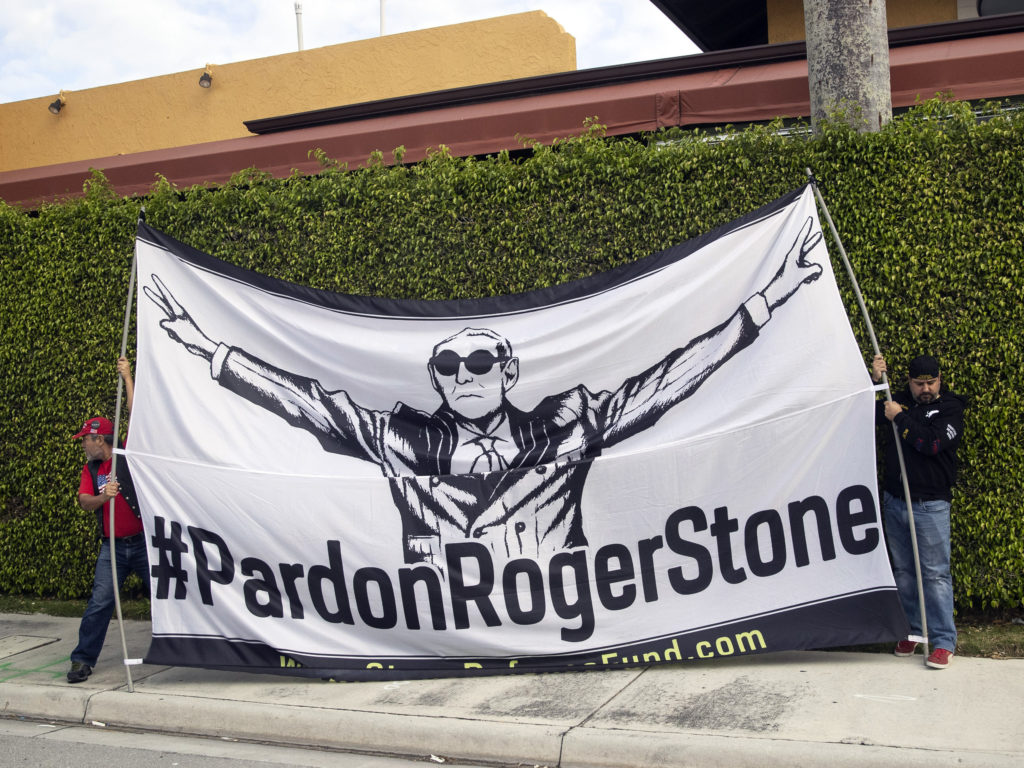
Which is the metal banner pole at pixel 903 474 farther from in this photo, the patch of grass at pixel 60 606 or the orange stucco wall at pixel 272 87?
the orange stucco wall at pixel 272 87

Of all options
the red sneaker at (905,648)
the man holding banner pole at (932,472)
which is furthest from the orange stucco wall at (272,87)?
the red sneaker at (905,648)

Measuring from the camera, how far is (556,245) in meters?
6.68

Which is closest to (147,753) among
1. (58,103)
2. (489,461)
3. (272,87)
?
(489,461)

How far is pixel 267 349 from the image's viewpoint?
241 inches

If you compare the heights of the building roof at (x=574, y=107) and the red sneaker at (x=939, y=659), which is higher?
the building roof at (x=574, y=107)

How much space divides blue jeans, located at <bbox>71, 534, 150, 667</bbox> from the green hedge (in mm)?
1946

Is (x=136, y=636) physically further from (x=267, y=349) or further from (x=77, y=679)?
(x=267, y=349)

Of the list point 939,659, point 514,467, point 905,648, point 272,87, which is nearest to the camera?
point 939,659

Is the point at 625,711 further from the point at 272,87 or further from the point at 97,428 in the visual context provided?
the point at 272,87

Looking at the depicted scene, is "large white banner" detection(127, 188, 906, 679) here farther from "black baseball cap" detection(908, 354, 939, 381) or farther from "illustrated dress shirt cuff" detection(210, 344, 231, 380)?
"black baseball cap" detection(908, 354, 939, 381)

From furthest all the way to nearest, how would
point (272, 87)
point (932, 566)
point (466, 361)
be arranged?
1. point (272, 87)
2. point (466, 361)
3. point (932, 566)

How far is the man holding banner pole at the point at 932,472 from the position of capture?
534 centimetres

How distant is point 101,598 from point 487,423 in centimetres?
278

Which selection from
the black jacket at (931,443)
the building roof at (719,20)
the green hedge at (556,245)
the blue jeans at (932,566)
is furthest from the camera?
the building roof at (719,20)
